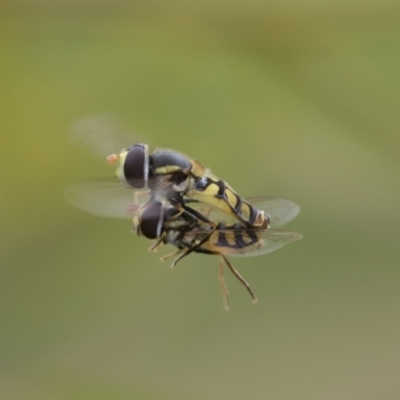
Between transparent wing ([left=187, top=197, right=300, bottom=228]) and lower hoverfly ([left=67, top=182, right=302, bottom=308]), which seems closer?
lower hoverfly ([left=67, top=182, right=302, bottom=308])

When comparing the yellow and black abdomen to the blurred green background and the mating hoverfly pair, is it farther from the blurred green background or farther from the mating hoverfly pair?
the blurred green background

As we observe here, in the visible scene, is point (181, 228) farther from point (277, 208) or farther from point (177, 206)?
point (277, 208)

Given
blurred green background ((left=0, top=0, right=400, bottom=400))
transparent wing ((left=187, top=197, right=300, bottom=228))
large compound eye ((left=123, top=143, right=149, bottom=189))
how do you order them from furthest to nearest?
blurred green background ((left=0, top=0, right=400, bottom=400)) → transparent wing ((left=187, top=197, right=300, bottom=228)) → large compound eye ((left=123, top=143, right=149, bottom=189))

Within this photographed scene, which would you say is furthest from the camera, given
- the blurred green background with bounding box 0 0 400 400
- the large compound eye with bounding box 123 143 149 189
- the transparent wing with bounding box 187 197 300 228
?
the blurred green background with bounding box 0 0 400 400

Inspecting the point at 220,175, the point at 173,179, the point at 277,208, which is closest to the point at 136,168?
the point at 173,179

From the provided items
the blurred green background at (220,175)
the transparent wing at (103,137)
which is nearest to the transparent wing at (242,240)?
the transparent wing at (103,137)

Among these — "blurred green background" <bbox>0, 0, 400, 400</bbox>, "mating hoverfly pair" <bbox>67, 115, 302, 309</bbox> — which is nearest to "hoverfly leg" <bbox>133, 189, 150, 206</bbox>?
"mating hoverfly pair" <bbox>67, 115, 302, 309</bbox>

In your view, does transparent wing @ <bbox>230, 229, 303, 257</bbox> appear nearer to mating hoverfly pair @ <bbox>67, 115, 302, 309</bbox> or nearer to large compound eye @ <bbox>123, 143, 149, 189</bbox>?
mating hoverfly pair @ <bbox>67, 115, 302, 309</bbox>

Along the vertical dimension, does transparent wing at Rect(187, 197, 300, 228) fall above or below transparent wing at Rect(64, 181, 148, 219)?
below
